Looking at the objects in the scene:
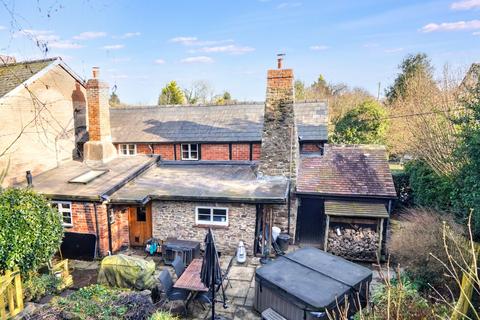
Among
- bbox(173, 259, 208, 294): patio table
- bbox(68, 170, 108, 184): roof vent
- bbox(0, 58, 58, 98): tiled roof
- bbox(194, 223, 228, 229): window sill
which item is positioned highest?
bbox(0, 58, 58, 98): tiled roof

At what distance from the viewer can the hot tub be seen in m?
6.67

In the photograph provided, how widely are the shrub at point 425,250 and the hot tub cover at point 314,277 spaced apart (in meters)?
1.85

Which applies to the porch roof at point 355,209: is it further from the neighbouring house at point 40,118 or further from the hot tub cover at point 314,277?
the neighbouring house at point 40,118

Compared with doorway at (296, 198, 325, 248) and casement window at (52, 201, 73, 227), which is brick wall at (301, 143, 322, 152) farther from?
casement window at (52, 201, 73, 227)

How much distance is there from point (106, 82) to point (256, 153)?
9155 mm

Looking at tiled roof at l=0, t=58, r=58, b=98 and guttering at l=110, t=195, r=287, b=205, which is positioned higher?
tiled roof at l=0, t=58, r=58, b=98

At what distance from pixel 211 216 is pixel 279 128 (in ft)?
16.1

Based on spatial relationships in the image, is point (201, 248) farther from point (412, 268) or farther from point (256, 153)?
point (412, 268)

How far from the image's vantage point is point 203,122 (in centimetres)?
1747

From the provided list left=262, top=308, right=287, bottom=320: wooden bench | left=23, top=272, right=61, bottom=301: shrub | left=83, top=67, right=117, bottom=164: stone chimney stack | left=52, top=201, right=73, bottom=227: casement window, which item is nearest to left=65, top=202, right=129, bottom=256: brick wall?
left=52, top=201, right=73, bottom=227: casement window

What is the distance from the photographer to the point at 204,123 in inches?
683

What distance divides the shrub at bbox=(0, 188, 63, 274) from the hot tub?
6075 millimetres

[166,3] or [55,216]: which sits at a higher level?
[166,3]

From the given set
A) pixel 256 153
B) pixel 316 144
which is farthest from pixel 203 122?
pixel 316 144
